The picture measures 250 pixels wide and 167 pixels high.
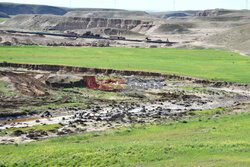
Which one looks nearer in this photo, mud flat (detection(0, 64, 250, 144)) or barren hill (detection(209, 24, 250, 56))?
mud flat (detection(0, 64, 250, 144))

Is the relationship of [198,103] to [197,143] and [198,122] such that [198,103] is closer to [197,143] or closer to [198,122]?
[198,122]

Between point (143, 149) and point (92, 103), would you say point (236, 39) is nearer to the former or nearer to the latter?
point (92, 103)

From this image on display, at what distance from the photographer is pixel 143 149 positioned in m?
23.7

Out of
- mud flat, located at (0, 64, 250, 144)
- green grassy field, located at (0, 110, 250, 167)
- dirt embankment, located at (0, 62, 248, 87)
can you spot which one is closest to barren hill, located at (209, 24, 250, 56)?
dirt embankment, located at (0, 62, 248, 87)

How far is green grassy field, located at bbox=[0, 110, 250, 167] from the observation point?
2177cm

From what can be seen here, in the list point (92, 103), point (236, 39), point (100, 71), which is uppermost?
point (236, 39)

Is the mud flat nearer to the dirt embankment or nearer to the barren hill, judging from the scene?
the dirt embankment

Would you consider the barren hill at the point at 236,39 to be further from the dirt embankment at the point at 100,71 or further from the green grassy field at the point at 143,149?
the green grassy field at the point at 143,149

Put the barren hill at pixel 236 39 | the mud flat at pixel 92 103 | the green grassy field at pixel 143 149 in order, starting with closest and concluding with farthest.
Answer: the green grassy field at pixel 143 149 < the mud flat at pixel 92 103 < the barren hill at pixel 236 39

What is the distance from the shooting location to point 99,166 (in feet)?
70.1

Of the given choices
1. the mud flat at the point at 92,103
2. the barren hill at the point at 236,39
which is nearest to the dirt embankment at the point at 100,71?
the mud flat at the point at 92,103

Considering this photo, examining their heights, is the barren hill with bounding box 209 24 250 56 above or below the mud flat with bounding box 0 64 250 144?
above

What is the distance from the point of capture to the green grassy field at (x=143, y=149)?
21766 millimetres

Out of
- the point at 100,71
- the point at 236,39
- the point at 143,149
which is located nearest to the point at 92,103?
the point at 143,149
